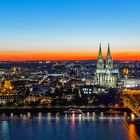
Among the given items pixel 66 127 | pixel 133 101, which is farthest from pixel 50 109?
pixel 66 127

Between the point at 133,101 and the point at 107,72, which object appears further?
the point at 107,72

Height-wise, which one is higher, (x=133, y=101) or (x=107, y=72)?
(x=107, y=72)

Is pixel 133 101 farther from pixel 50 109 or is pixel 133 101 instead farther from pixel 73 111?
pixel 50 109

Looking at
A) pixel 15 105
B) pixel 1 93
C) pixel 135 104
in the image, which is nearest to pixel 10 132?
pixel 135 104

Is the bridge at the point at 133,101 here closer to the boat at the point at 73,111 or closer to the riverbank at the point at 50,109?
the riverbank at the point at 50,109

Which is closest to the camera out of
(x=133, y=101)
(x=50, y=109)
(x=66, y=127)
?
Result: (x=66, y=127)

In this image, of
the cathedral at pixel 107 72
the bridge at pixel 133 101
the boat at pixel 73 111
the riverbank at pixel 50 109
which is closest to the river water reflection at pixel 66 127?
the bridge at pixel 133 101

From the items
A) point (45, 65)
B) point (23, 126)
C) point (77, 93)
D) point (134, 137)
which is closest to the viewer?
point (134, 137)

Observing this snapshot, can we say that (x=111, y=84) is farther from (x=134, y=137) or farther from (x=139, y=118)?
(x=134, y=137)

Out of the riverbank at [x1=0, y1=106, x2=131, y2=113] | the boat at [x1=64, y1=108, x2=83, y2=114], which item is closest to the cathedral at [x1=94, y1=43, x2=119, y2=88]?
the riverbank at [x1=0, y1=106, x2=131, y2=113]

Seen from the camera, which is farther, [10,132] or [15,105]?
[15,105]
